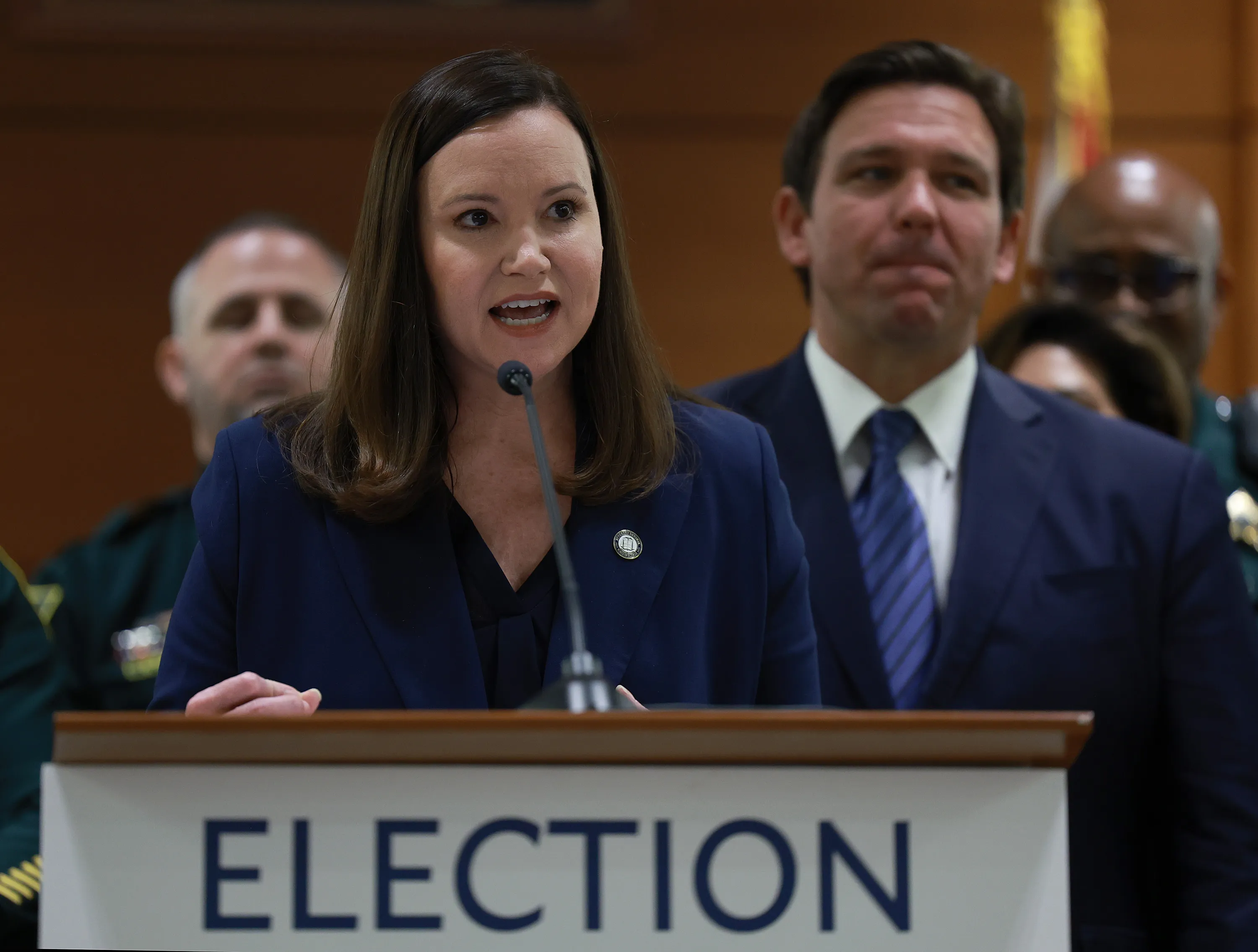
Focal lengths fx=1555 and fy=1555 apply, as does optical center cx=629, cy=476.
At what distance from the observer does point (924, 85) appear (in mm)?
2533

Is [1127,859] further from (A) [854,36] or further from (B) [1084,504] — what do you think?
(A) [854,36]

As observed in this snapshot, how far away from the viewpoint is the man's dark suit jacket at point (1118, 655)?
2.18 meters

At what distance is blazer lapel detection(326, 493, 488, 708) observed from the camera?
1625 mm

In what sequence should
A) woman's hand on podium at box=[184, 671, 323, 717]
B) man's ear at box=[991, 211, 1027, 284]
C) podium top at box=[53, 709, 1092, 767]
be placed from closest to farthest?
1. podium top at box=[53, 709, 1092, 767]
2. woman's hand on podium at box=[184, 671, 323, 717]
3. man's ear at box=[991, 211, 1027, 284]

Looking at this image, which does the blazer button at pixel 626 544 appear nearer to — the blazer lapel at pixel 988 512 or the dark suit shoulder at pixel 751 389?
the blazer lapel at pixel 988 512

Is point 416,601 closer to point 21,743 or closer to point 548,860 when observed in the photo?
point 548,860

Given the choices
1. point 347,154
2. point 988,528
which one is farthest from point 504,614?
point 347,154

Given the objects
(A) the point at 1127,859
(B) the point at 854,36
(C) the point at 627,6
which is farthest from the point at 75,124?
(A) the point at 1127,859

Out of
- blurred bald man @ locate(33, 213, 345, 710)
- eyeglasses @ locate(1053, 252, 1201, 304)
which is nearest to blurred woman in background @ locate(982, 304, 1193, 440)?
eyeglasses @ locate(1053, 252, 1201, 304)

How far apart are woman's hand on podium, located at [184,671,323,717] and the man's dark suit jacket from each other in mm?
1019

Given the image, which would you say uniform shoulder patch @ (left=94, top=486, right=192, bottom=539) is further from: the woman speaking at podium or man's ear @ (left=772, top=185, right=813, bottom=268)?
the woman speaking at podium

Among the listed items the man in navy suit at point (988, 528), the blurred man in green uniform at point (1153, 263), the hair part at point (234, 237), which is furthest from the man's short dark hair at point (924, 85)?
the hair part at point (234, 237)

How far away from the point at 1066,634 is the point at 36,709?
168 cm

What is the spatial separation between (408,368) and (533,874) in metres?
Result: 0.68
